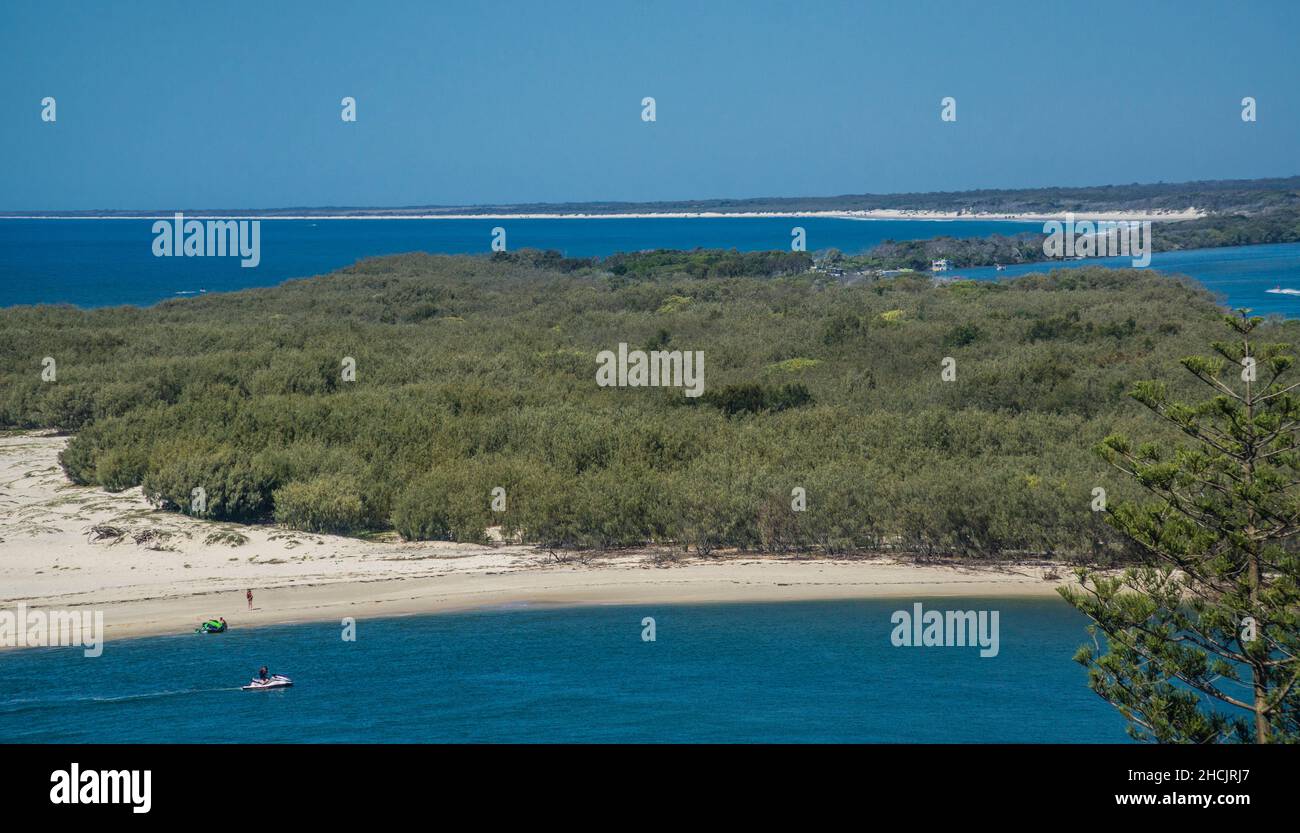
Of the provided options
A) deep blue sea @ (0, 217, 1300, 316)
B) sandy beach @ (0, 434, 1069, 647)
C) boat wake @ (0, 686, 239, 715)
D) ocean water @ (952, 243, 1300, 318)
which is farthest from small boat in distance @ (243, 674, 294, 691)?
deep blue sea @ (0, 217, 1300, 316)

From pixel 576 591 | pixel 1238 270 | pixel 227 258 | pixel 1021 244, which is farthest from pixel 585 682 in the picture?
pixel 227 258

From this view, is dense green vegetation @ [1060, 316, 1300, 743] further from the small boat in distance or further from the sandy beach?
the small boat in distance

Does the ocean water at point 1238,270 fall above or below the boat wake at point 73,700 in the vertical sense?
above

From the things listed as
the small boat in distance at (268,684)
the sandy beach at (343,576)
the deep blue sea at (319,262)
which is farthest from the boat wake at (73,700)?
the deep blue sea at (319,262)

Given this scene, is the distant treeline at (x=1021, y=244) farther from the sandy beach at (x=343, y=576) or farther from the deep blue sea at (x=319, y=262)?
the sandy beach at (x=343, y=576)

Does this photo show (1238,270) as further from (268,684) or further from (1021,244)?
(268,684)
